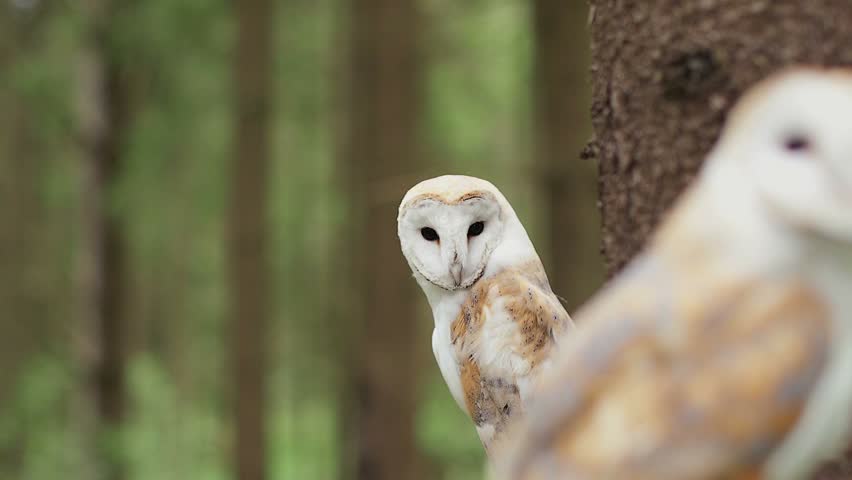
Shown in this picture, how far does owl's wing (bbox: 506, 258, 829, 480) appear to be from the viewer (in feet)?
2.58

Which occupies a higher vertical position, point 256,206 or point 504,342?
point 504,342

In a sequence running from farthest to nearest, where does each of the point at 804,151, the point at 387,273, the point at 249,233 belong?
the point at 249,233 → the point at 387,273 → the point at 804,151

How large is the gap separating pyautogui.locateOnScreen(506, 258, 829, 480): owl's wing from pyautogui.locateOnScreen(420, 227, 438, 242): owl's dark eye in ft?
2.89

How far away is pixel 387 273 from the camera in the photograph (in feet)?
15.3

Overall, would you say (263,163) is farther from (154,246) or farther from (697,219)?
(697,219)

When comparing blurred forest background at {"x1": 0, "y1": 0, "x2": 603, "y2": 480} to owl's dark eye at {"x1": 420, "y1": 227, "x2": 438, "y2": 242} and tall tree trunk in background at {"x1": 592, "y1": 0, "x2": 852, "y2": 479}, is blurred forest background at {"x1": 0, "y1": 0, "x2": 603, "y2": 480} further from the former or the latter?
tall tree trunk in background at {"x1": 592, "y1": 0, "x2": 852, "y2": 479}

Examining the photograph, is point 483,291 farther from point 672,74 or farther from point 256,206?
point 256,206

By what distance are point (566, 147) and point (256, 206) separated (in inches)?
119

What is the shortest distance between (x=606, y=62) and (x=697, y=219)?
0.59 metres

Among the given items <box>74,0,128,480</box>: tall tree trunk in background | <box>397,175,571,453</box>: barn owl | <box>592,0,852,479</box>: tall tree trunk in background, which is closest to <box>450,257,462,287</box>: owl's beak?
<box>397,175,571,453</box>: barn owl

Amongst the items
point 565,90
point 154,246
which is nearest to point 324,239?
point 154,246

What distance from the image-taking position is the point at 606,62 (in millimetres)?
1376

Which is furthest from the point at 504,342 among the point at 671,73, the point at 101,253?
the point at 101,253

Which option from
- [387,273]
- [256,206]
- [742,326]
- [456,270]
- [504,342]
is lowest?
[387,273]
